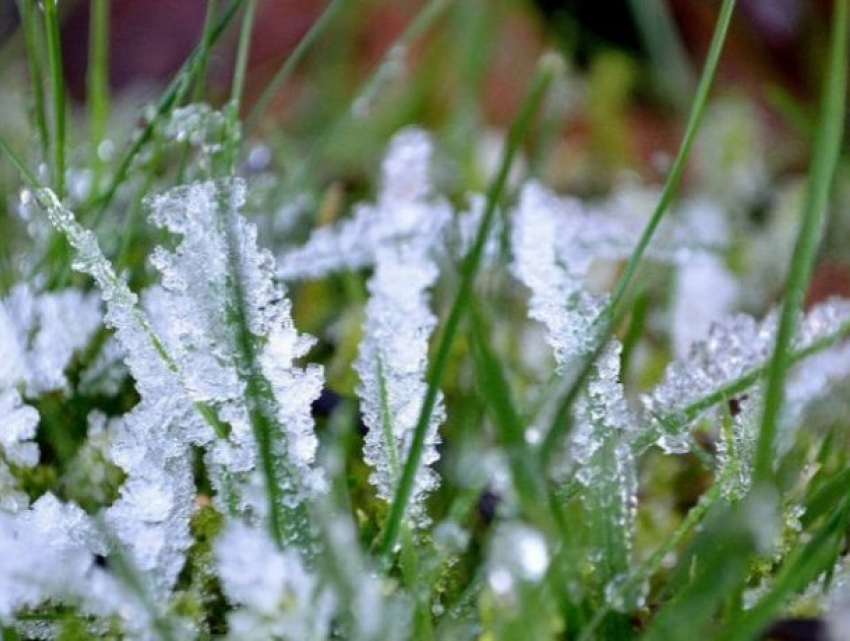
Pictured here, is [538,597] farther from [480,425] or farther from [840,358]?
[840,358]

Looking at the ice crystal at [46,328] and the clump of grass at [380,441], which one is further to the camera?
the ice crystal at [46,328]

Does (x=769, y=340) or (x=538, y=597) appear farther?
(x=769, y=340)

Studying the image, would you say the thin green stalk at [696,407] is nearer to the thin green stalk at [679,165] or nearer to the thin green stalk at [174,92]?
the thin green stalk at [679,165]

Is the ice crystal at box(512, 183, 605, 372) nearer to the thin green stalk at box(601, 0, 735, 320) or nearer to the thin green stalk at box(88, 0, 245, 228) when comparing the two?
the thin green stalk at box(601, 0, 735, 320)

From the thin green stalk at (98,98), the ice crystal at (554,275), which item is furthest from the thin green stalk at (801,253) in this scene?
the thin green stalk at (98,98)

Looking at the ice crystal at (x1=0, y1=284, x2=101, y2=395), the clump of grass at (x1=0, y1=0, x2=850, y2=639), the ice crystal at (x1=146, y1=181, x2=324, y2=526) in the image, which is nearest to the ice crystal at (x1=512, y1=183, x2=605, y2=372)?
the clump of grass at (x1=0, y1=0, x2=850, y2=639)

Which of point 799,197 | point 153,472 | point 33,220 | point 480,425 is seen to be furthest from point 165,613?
point 799,197
